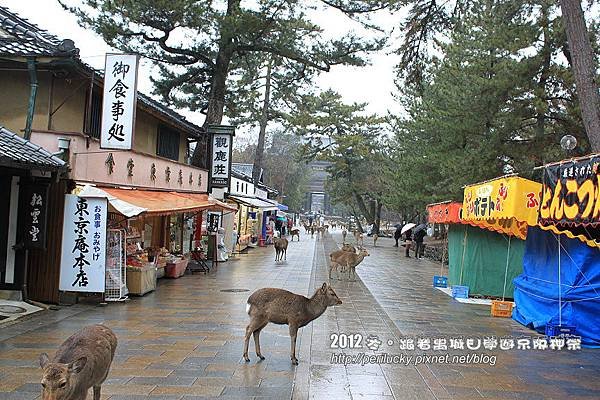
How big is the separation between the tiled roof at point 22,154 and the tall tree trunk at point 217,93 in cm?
1030

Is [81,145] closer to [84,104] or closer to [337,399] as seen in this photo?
[84,104]

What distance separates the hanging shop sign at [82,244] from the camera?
11.7 metres

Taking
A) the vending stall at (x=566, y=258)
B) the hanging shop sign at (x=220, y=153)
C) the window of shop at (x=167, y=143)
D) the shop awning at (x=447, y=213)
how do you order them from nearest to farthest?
1. the vending stall at (x=566, y=258)
2. the shop awning at (x=447, y=213)
3. the window of shop at (x=167, y=143)
4. the hanging shop sign at (x=220, y=153)

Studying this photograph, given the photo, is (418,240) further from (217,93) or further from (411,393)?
(411,393)

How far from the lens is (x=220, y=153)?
76.4 feet

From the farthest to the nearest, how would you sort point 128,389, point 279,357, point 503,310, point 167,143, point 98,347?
point 167,143, point 503,310, point 279,357, point 128,389, point 98,347

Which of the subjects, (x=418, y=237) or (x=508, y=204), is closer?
(x=508, y=204)

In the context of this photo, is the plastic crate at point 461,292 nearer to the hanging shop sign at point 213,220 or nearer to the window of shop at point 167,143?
the window of shop at point 167,143

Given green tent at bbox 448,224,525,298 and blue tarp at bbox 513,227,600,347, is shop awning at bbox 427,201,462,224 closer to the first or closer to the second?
green tent at bbox 448,224,525,298

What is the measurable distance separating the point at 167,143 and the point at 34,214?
8.82 meters

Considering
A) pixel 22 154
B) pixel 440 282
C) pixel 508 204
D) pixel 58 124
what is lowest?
pixel 440 282

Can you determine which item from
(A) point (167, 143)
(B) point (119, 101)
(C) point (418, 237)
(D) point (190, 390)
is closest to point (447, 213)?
(B) point (119, 101)

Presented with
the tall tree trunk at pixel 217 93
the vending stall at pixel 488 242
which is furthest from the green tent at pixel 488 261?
the tall tree trunk at pixel 217 93

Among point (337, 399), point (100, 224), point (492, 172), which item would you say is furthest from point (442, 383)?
point (492, 172)
